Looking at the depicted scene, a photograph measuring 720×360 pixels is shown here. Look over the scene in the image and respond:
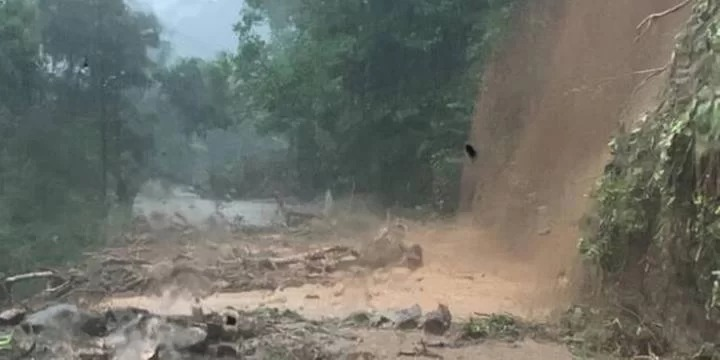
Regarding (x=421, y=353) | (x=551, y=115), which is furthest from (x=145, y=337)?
(x=551, y=115)

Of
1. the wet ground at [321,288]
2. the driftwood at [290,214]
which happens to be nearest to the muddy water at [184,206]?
the wet ground at [321,288]

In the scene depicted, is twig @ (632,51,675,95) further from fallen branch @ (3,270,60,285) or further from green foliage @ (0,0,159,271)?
fallen branch @ (3,270,60,285)

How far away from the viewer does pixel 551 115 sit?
542cm

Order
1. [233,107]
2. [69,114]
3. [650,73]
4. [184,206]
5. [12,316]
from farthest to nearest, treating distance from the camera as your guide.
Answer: [233,107] → [69,114] → [184,206] → [650,73] → [12,316]

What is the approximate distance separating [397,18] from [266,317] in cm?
218

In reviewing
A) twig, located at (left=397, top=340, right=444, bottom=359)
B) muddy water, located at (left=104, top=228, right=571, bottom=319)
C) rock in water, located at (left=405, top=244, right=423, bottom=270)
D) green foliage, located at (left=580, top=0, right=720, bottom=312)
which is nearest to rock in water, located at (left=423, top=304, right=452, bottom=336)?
muddy water, located at (left=104, top=228, right=571, bottom=319)

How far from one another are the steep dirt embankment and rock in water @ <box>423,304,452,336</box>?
751 mm

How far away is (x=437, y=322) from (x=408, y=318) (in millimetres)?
132

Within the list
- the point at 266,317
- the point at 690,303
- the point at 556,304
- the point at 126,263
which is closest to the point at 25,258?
the point at 126,263

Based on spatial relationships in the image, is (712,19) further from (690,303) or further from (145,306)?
(145,306)

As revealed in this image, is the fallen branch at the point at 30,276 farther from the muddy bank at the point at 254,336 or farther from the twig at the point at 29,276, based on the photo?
the muddy bank at the point at 254,336

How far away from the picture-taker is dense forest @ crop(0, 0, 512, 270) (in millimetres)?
4348

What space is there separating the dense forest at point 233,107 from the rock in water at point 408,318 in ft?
3.56

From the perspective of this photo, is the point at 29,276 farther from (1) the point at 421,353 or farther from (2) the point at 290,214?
(1) the point at 421,353
